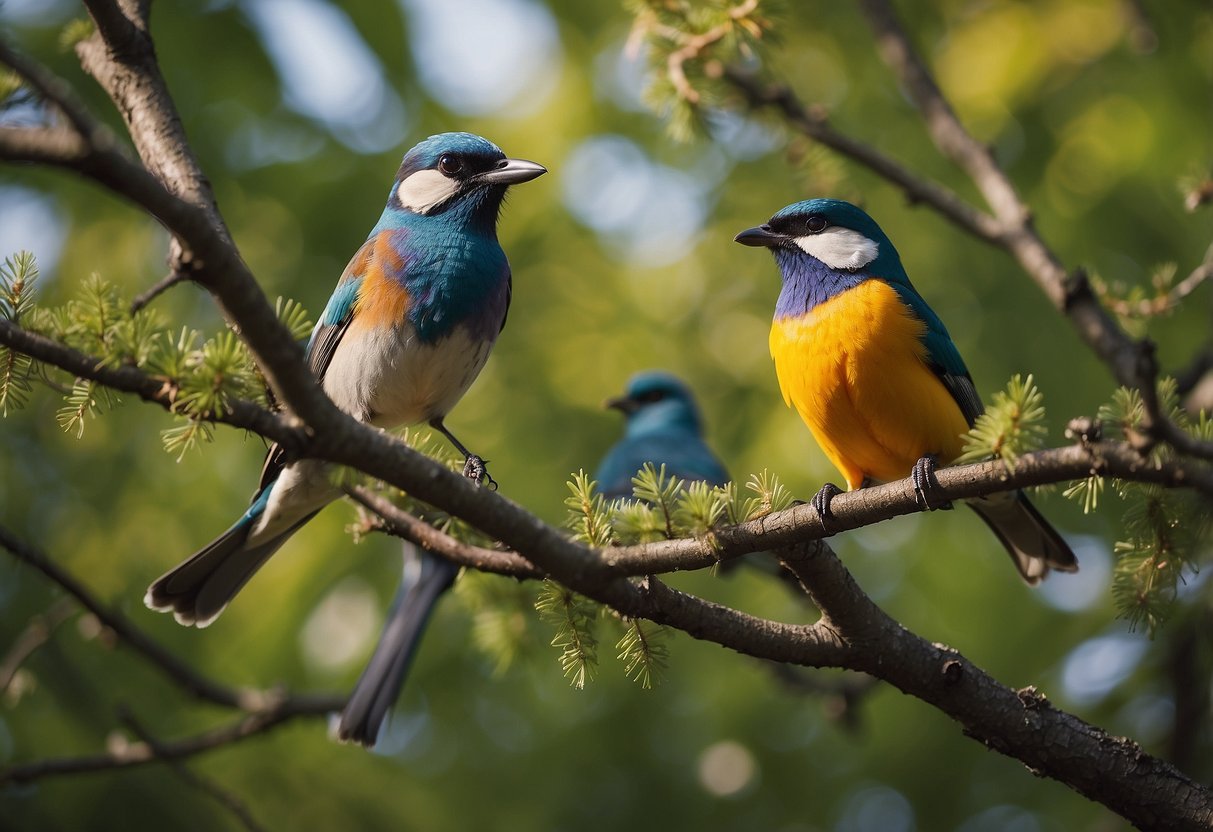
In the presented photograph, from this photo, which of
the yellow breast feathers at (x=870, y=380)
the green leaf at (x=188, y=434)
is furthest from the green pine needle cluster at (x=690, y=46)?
the green leaf at (x=188, y=434)

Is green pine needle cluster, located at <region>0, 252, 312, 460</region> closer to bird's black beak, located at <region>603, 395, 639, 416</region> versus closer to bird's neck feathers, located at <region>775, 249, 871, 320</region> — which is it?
bird's neck feathers, located at <region>775, 249, 871, 320</region>

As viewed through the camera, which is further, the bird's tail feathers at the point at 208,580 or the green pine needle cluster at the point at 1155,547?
the bird's tail feathers at the point at 208,580

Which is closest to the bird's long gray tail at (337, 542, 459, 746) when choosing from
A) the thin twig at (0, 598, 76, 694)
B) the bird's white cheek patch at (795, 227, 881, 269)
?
the thin twig at (0, 598, 76, 694)

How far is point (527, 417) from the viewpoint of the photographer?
25.6 ft

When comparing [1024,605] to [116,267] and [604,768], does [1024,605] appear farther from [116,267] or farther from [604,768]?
[116,267]

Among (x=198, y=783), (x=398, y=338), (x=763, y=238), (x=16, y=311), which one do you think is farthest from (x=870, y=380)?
(x=198, y=783)

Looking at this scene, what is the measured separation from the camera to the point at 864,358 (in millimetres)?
4602

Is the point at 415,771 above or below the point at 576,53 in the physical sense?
below

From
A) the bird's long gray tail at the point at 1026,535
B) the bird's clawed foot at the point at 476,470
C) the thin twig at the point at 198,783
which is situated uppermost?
the bird's long gray tail at the point at 1026,535

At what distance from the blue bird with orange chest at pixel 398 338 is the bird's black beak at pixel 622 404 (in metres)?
3.16

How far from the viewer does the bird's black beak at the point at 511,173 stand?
16.1 feet

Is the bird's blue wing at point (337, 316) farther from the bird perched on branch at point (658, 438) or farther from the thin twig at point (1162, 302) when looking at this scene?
the thin twig at point (1162, 302)

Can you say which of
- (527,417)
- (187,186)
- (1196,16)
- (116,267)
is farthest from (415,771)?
(1196,16)

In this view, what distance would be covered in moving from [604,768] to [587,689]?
1.70ft
